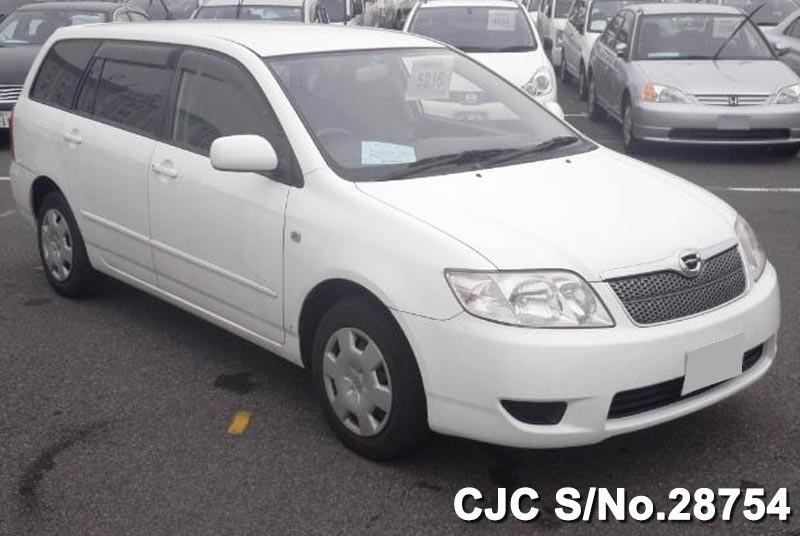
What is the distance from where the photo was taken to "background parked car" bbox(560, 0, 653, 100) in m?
15.9

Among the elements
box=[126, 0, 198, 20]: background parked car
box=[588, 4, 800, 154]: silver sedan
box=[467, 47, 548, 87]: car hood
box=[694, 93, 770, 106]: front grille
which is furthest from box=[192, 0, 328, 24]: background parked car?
box=[694, 93, 770, 106]: front grille

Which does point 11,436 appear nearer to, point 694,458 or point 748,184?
point 694,458

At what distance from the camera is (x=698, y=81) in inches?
427

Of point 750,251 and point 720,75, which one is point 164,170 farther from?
point 720,75

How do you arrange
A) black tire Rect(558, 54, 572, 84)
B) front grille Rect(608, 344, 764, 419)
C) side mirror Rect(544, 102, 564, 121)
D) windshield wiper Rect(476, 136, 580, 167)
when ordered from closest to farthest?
front grille Rect(608, 344, 764, 419) → windshield wiper Rect(476, 136, 580, 167) → side mirror Rect(544, 102, 564, 121) → black tire Rect(558, 54, 572, 84)

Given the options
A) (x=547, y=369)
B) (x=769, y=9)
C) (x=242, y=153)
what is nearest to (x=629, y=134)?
(x=769, y=9)

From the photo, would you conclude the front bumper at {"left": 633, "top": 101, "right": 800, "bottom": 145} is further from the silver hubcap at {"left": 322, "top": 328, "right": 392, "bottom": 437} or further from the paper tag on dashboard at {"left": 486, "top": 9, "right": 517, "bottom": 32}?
the silver hubcap at {"left": 322, "top": 328, "right": 392, "bottom": 437}

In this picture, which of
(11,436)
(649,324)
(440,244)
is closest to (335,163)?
(440,244)

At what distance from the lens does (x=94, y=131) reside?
577 centimetres

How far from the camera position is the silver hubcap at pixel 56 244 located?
6195mm

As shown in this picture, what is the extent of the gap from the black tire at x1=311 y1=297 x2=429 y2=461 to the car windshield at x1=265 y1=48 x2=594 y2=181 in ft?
1.89

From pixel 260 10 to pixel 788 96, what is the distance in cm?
664

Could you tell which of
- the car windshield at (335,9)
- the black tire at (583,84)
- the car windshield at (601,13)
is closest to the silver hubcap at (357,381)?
the black tire at (583,84)

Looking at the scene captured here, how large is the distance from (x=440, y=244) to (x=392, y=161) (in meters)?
0.78
